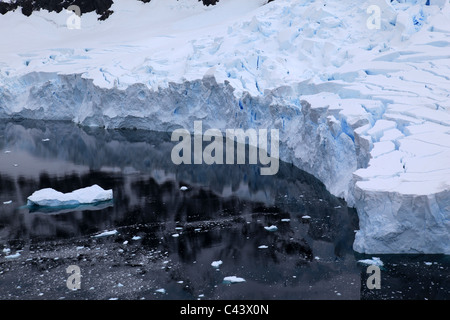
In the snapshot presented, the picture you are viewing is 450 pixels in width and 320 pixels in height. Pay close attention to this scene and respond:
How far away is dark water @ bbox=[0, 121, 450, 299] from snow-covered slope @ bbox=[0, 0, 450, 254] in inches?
22.1

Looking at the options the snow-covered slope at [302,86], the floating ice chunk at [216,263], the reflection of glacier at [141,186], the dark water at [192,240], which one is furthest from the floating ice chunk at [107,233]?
the snow-covered slope at [302,86]

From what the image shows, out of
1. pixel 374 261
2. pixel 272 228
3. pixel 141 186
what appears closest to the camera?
pixel 374 261

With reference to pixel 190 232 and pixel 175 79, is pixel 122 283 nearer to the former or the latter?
pixel 190 232

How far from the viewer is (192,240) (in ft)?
21.7

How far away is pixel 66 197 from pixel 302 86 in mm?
5331

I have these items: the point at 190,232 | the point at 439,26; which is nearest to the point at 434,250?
the point at 190,232

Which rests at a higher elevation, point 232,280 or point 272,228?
point 272,228

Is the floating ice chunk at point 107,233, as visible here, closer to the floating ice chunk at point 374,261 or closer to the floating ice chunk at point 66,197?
the floating ice chunk at point 66,197

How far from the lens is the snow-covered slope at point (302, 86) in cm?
593

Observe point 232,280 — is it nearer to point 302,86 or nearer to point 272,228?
point 272,228

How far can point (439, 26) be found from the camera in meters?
11.0

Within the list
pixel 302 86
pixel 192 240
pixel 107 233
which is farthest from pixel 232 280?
pixel 302 86

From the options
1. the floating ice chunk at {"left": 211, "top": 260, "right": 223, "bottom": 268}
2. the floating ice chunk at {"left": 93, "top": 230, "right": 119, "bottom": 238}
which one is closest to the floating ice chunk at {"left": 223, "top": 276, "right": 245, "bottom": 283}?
the floating ice chunk at {"left": 211, "top": 260, "right": 223, "bottom": 268}

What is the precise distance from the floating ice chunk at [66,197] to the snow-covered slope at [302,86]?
395 centimetres
